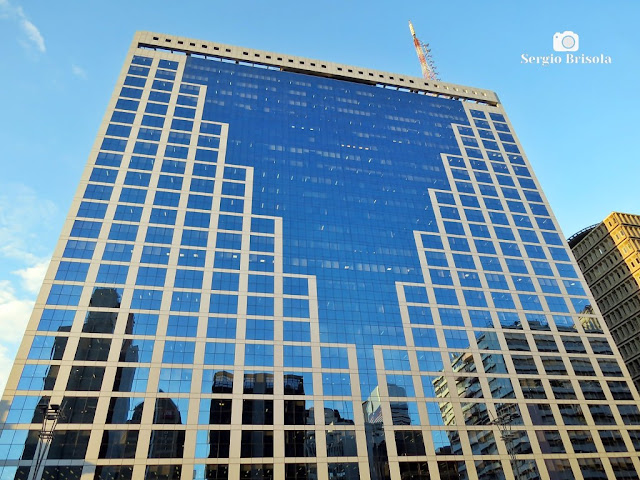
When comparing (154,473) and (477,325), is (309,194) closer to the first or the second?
(477,325)

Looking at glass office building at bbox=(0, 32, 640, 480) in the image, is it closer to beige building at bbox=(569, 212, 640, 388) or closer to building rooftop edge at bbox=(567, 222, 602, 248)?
beige building at bbox=(569, 212, 640, 388)

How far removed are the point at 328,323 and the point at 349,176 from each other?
35.4 meters

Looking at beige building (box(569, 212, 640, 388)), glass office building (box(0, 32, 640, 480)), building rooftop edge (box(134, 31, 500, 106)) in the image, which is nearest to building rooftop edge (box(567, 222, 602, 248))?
beige building (box(569, 212, 640, 388))

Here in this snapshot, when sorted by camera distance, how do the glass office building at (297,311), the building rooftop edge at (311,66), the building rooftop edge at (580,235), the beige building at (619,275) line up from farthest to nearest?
the building rooftop edge at (580,235) < the building rooftop edge at (311,66) < the beige building at (619,275) < the glass office building at (297,311)

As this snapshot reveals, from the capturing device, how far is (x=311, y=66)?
A: 117 meters

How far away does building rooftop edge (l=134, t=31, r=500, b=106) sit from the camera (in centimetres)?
10912

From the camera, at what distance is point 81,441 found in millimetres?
56156

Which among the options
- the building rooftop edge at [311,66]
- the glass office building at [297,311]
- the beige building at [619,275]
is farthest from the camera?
the building rooftop edge at [311,66]

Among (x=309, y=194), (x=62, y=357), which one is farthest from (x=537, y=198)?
(x=62, y=357)

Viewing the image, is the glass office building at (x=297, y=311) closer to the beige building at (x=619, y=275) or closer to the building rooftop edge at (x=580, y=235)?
the beige building at (x=619, y=275)

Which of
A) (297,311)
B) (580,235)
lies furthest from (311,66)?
(580,235)

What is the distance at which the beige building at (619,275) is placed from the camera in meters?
108

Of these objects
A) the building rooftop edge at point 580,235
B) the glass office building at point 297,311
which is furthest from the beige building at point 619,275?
the glass office building at point 297,311

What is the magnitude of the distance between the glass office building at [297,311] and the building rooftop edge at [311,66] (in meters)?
1.13
